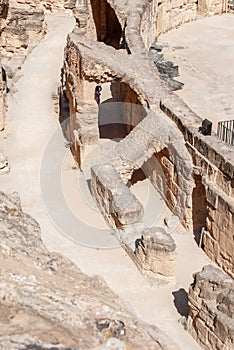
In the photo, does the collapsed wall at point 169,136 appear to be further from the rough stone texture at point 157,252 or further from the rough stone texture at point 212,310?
the rough stone texture at point 212,310

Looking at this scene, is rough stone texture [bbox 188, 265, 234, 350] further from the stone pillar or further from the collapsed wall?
the stone pillar

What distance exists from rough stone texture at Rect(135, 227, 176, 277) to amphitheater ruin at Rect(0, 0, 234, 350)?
3 cm

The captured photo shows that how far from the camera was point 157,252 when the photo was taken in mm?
11180

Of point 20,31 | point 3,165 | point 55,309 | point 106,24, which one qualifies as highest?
point 55,309

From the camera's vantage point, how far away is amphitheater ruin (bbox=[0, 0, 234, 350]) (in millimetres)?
4547

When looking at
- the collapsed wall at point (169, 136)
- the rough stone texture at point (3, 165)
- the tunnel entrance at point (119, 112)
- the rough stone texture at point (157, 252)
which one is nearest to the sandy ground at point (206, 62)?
the tunnel entrance at point (119, 112)

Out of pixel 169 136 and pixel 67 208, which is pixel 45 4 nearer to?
pixel 67 208

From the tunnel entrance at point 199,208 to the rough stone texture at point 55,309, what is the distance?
7295 millimetres

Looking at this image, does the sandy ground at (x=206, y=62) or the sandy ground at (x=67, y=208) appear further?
the sandy ground at (x=206, y=62)

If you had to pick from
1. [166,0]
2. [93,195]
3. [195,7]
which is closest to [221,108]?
[93,195]

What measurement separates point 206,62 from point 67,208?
10.6 m

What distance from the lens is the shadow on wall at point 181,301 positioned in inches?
429

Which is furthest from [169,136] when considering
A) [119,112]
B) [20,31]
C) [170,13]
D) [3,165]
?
[170,13]

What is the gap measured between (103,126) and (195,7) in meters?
11.2
